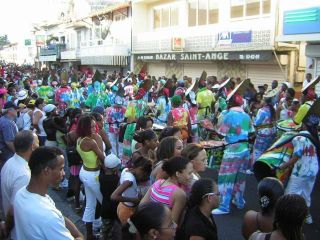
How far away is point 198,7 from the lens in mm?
22156

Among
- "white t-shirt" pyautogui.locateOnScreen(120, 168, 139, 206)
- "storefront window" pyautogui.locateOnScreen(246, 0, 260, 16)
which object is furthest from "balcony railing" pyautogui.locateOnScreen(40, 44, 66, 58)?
"white t-shirt" pyautogui.locateOnScreen(120, 168, 139, 206)

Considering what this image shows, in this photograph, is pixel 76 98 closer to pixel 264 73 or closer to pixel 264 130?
pixel 264 130

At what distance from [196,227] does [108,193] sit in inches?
80.5

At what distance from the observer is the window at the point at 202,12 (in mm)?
21016

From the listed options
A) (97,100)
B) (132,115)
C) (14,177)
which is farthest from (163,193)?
(97,100)

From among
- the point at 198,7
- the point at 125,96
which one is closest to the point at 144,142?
the point at 125,96

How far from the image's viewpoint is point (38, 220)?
271 centimetres

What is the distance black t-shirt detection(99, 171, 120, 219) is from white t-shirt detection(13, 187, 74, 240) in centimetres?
208

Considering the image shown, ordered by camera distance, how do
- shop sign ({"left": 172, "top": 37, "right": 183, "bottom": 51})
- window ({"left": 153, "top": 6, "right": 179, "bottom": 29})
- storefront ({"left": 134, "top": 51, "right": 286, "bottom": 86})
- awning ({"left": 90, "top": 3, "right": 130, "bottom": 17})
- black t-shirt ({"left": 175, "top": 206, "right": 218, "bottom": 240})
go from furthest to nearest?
1. awning ({"left": 90, "top": 3, "right": 130, "bottom": 17})
2. window ({"left": 153, "top": 6, "right": 179, "bottom": 29})
3. shop sign ({"left": 172, "top": 37, "right": 183, "bottom": 51})
4. storefront ({"left": 134, "top": 51, "right": 286, "bottom": 86})
5. black t-shirt ({"left": 175, "top": 206, "right": 218, "bottom": 240})

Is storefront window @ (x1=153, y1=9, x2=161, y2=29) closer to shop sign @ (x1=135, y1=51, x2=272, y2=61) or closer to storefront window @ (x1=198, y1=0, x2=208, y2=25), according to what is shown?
shop sign @ (x1=135, y1=51, x2=272, y2=61)

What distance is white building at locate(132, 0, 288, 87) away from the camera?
17.1m

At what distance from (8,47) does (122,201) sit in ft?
338

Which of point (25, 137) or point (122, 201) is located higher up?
point (25, 137)

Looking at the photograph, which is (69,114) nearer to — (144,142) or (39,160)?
(144,142)
